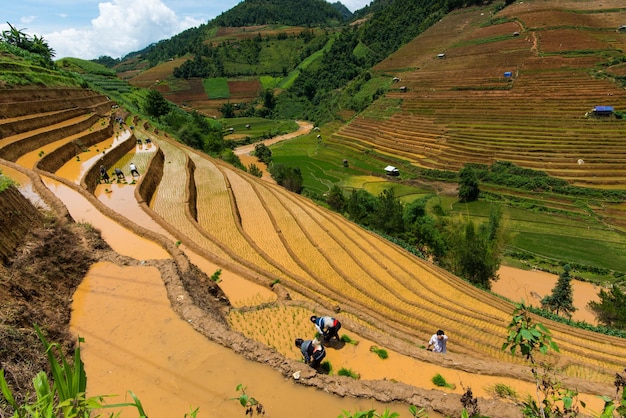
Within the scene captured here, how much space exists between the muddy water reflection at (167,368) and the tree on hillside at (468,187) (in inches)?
1512

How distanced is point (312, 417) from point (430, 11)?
12394 centimetres

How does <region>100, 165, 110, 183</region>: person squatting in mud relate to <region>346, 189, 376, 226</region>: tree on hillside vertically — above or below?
above

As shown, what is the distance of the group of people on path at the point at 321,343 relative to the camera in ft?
28.0

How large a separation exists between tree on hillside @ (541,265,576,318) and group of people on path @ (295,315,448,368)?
1712cm

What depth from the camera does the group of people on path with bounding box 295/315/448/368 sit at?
336 inches

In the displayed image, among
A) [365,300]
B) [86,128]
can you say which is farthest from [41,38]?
[365,300]

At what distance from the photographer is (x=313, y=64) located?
12862 cm

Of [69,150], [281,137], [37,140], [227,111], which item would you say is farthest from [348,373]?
[227,111]

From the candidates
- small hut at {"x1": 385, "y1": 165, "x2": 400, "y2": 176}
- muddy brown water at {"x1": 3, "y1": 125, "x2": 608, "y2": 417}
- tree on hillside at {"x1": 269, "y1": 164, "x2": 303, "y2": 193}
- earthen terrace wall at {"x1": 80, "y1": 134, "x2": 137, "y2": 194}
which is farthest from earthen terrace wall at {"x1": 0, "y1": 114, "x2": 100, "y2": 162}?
small hut at {"x1": 385, "y1": 165, "x2": 400, "y2": 176}

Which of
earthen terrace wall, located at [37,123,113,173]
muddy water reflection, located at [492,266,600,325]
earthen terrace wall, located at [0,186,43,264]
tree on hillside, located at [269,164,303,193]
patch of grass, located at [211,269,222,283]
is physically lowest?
muddy water reflection, located at [492,266,600,325]

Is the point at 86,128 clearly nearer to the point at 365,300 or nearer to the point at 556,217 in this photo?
the point at 365,300

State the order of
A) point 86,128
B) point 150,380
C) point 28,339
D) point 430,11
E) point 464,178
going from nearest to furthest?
point 28,339 < point 150,380 < point 86,128 < point 464,178 < point 430,11

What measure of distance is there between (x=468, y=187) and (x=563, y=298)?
66.3 ft

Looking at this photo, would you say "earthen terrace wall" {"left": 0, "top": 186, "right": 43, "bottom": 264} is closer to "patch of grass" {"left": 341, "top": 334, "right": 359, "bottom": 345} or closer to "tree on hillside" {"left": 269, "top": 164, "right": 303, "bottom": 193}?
"patch of grass" {"left": 341, "top": 334, "right": 359, "bottom": 345}
